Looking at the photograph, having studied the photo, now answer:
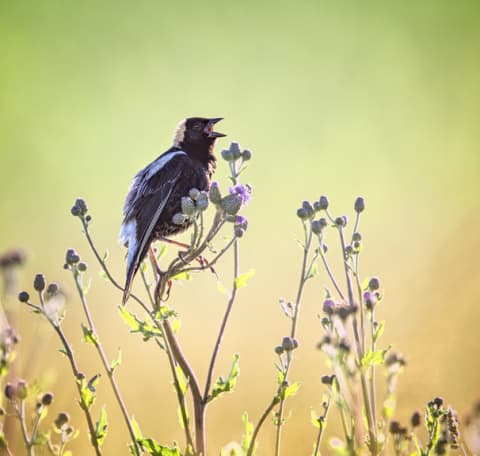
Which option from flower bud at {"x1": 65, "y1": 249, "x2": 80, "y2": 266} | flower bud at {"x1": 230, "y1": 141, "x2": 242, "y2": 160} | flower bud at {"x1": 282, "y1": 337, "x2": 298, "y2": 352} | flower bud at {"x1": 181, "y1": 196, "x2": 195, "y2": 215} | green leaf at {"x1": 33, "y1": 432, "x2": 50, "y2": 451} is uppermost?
flower bud at {"x1": 230, "y1": 141, "x2": 242, "y2": 160}

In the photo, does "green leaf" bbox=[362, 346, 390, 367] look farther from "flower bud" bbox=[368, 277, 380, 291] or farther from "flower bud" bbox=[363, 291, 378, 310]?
"flower bud" bbox=[368, 277, 380, 291]

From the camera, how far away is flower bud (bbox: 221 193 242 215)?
252 centimetres

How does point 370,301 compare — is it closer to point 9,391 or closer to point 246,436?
point 246,436

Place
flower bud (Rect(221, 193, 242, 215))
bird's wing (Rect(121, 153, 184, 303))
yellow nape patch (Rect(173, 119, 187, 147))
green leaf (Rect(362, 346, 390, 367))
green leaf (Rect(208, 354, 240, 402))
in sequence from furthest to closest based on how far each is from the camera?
yellow nape patch (Rect(173, 119, 187, 147)) < bird's wing (Rect(121, 153, 184, 303)) < flower bud (Rect(221, 193, 242, 215)) < green leaf (Rect(208, 354, 240, 402)) < green leaf (Rect(362, 346, 390, 367))

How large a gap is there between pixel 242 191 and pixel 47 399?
44.6 inches

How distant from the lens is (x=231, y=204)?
8.27 ft

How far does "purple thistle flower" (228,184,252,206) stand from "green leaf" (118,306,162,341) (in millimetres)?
651

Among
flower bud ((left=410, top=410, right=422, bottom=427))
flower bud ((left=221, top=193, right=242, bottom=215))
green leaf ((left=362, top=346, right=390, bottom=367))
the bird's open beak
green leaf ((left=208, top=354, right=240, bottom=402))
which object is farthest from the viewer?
the bird's open beak

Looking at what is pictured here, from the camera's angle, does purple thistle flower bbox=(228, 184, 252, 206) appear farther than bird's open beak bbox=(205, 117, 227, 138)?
No

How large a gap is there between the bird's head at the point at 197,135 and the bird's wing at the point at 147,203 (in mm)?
691

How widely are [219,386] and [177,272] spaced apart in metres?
0.59

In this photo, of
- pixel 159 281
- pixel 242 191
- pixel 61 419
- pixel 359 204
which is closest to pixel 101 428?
pixel 61 419

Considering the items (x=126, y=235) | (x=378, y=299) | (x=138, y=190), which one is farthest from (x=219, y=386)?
(x=138, y=190)

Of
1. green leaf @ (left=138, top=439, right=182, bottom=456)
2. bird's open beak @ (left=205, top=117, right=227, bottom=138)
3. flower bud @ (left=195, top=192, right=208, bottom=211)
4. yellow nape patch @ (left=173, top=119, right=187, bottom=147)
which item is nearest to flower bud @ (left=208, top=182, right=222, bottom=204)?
flower bud @ (left=195, top=192, right=208, bottom=211)
